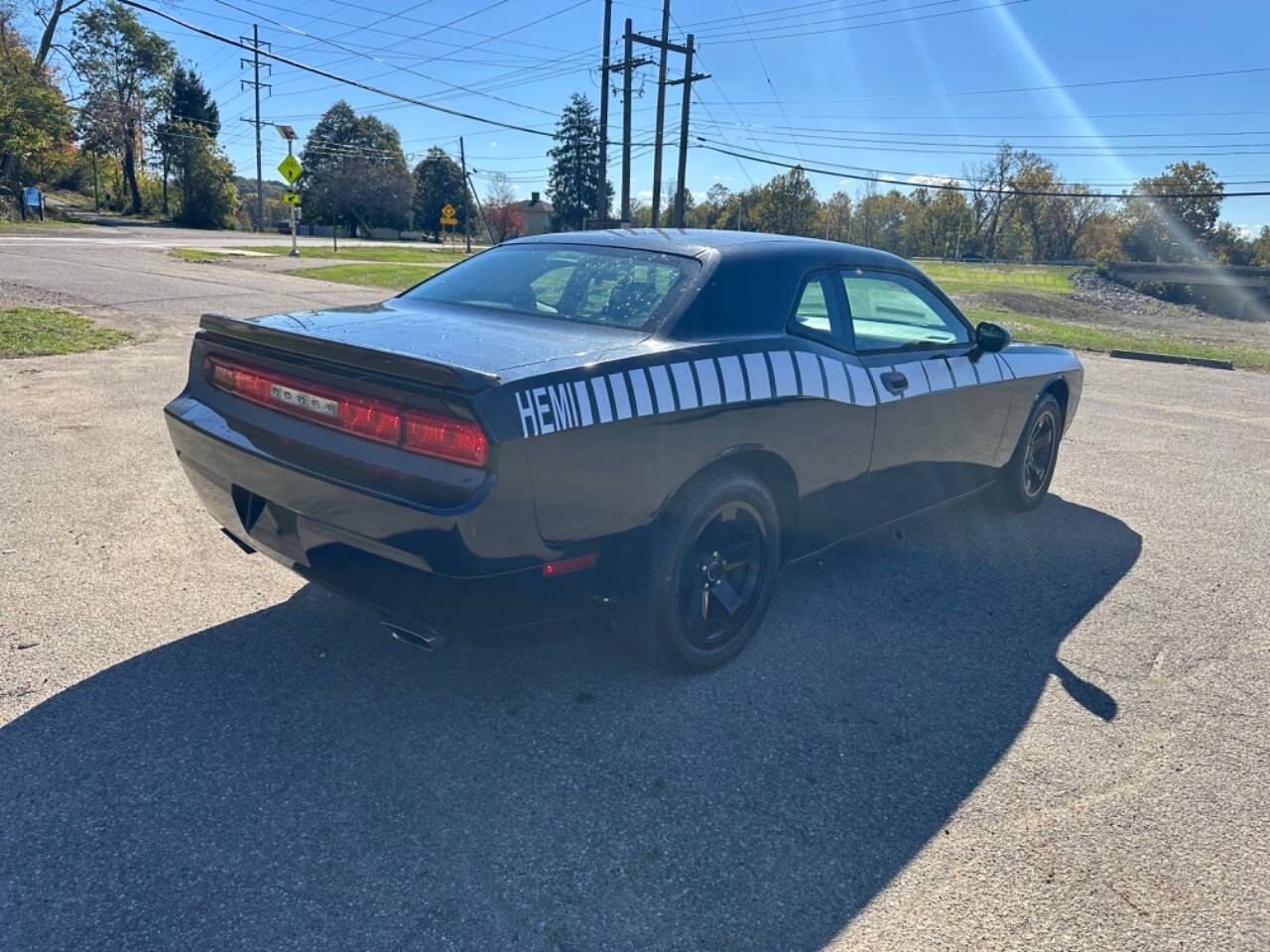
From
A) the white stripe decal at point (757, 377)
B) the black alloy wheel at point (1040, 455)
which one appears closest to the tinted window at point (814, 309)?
the white stripe decal at point (757, 377)

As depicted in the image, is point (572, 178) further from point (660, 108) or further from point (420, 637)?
point (420, 637)

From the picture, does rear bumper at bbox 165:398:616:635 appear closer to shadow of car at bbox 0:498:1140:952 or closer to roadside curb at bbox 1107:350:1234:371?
shadow of car at bbox 0:498:1140:952

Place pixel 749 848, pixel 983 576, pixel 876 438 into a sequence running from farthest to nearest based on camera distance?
pixel 983 576 < pixel 876 438 < pixel 749 848

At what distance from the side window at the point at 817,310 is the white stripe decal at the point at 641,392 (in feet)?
3.06

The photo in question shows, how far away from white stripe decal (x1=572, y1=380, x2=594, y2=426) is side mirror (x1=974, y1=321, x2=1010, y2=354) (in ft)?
8.85

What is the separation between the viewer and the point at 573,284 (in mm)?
3520

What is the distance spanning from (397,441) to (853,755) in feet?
5.61

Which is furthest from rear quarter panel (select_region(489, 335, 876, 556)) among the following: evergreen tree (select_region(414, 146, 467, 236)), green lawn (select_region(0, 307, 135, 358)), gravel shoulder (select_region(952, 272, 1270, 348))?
evergreen tree (select_region(414, 146, 467, 236))

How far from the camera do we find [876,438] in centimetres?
375

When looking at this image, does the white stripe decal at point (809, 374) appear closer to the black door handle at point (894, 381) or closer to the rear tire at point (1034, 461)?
the black door handle at point (894, 381)

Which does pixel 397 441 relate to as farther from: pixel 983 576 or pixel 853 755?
pixel 983 576

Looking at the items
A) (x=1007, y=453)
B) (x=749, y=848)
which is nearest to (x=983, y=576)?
(x=1007, y=453)

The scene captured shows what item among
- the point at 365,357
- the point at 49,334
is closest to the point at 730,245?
the point at 365,357

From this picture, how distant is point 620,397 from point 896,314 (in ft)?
6.94
